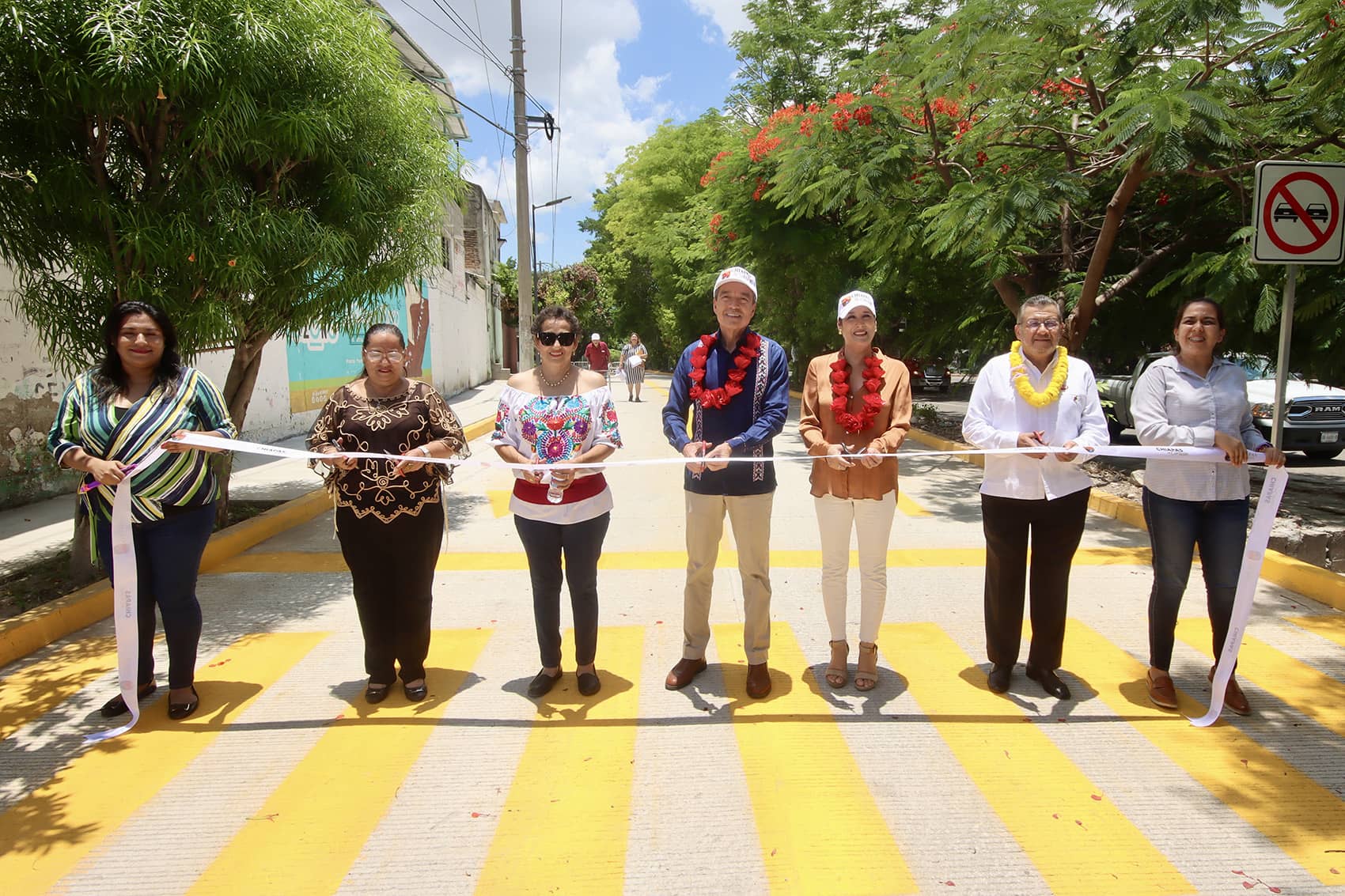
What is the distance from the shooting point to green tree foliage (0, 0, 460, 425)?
5.22m

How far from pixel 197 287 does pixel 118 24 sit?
5.39ft

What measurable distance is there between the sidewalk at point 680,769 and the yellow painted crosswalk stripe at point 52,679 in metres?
0.02

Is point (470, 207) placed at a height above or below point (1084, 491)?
above

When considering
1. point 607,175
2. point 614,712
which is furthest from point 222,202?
point 607,175

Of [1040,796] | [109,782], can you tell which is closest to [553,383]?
[109,782]

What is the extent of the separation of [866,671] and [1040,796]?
1150 mm

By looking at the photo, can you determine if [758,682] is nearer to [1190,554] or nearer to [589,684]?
[589,684]

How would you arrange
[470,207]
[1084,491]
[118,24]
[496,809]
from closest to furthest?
1. [496,809]
2. [1084,491]
3. [118,24]
4. [470,207]

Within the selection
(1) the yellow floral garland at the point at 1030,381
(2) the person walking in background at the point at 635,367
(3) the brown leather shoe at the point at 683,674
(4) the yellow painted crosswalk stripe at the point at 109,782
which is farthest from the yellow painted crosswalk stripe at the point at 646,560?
(2) the person walking in background at the point at 635,367

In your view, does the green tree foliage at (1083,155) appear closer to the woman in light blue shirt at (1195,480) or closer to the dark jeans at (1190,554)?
the woman in light blue shirt at (1195,480)

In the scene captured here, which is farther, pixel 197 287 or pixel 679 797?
pixel 197 287

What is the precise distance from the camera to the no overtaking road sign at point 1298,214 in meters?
5.09

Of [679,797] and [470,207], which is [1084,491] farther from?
[470,207]

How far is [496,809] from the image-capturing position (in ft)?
11.1
